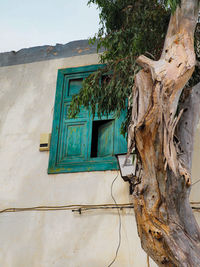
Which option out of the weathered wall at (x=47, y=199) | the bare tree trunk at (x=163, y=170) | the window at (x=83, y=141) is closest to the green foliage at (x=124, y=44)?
the window at (x=83, y=141)

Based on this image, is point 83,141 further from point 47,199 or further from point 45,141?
point 47,199

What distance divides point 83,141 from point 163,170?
3.31m

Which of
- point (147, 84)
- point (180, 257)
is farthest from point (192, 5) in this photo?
point (180, 257)

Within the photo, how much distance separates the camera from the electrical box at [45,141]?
7.05 m

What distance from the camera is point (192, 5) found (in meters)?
4.76

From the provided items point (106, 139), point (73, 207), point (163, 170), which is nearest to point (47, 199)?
point (73, 207)

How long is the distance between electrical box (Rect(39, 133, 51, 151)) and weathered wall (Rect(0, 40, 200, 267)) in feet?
0.28

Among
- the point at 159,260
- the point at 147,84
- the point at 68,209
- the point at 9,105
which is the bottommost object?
the point at 159,260

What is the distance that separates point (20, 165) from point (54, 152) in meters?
0.63

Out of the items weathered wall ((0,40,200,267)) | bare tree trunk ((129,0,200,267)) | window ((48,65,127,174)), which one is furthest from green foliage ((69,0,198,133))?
weathered wall ((0,40,200,267))

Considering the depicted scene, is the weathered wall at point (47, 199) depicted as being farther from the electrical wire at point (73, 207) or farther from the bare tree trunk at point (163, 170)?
the bare tree trunk at point (163, 170)

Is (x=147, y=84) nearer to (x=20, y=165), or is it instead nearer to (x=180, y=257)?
(x=180, y=257)

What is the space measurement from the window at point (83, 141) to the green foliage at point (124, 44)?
1035 millimetres

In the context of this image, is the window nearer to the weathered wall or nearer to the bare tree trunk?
the weathered wall
